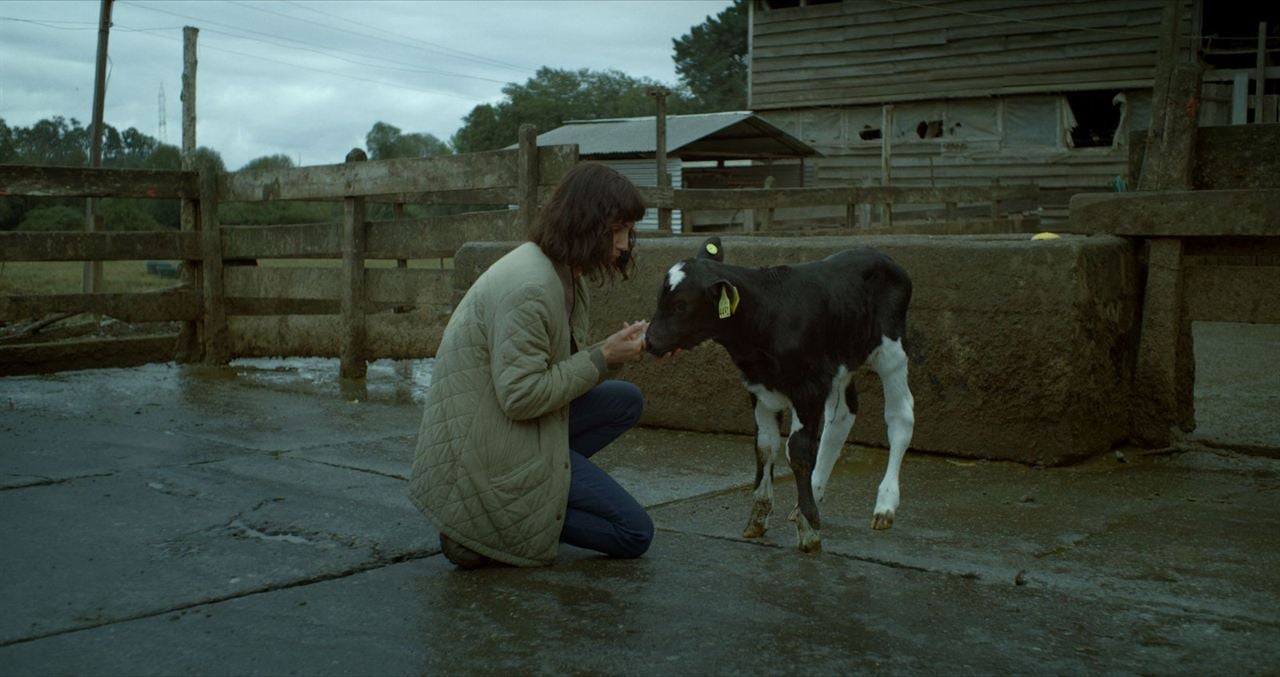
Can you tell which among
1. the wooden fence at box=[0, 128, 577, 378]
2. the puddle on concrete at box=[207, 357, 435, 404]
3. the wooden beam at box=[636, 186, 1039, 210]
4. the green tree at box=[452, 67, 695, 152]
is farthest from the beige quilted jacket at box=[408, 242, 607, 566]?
the green tree at box=[452, 67, 695, 152]

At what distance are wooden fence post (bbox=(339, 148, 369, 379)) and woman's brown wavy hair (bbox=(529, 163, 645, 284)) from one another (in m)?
5.49

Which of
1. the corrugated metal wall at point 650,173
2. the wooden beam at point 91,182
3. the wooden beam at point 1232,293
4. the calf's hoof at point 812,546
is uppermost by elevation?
the corrugated metal wall at point 650,173

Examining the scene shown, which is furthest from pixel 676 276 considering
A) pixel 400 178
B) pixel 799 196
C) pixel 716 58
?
pixel 716 58

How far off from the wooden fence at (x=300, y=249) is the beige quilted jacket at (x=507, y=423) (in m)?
4.14

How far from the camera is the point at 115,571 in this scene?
4180 mm

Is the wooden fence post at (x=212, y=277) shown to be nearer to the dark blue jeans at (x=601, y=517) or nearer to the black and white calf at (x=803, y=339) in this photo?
the dark blue jeans at (x=601, y=517)

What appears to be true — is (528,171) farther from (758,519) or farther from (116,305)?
(758,519)

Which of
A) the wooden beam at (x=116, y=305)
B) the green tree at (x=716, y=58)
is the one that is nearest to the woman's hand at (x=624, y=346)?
the wooden beam at (x=116, y=305)

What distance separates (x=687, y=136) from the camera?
2903 cm

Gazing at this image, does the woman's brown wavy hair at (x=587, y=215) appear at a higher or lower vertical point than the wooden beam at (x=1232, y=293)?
higher

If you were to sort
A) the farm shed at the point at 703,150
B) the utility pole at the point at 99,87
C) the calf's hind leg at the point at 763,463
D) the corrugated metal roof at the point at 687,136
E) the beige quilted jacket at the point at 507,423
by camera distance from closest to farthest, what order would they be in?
the beige quilted jacket at the point at 507,423 < the calf's hind leg at the point at 763,463 < the utility pole at the point at 99,87 < the corrugated metal roof at the point at 687,136 < the farm shed at the point at 703,150

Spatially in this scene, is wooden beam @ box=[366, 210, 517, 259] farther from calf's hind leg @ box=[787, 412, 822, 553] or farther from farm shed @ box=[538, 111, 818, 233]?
farm shed @ box=[538, 111, 818, 233]

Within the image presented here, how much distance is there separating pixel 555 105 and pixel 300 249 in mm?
58298

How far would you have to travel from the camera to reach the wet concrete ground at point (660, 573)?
11.0 ft
